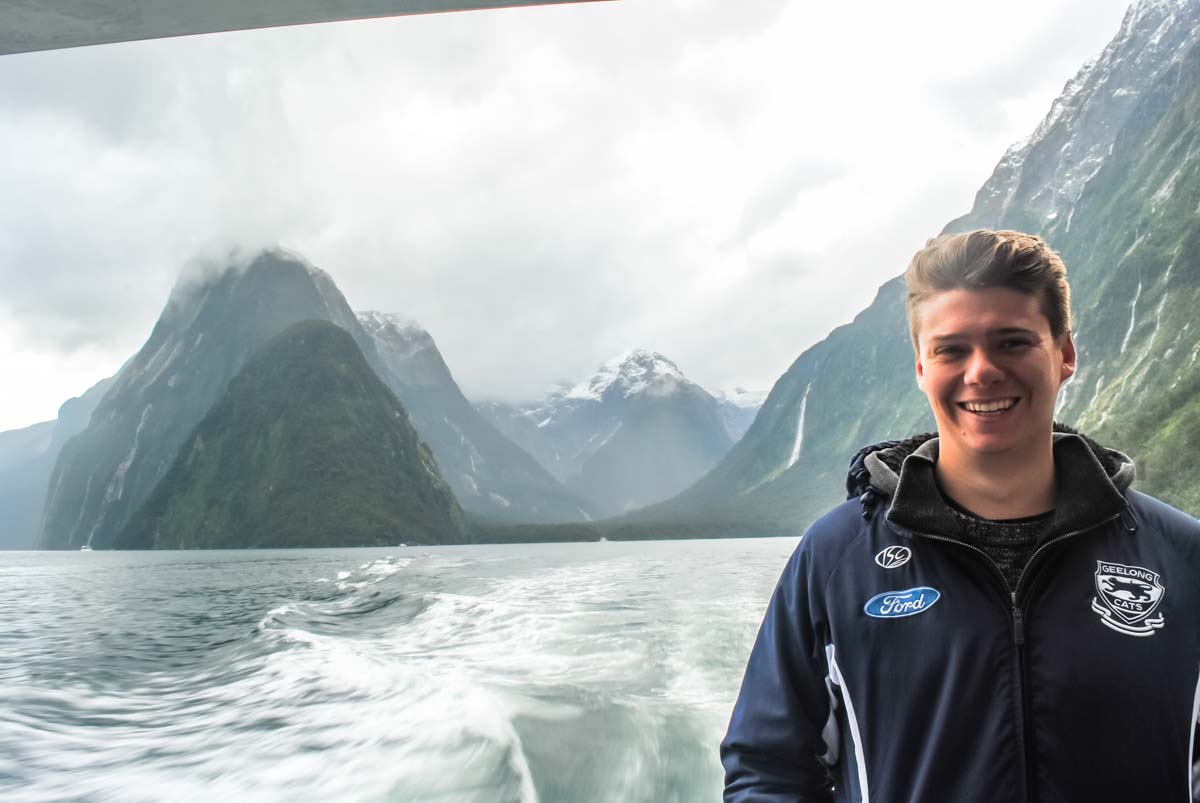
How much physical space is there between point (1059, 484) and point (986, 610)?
327 mm

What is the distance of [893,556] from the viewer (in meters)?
1.64

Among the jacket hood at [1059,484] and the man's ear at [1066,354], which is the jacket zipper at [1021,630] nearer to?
the jacket hood at [1059,484]

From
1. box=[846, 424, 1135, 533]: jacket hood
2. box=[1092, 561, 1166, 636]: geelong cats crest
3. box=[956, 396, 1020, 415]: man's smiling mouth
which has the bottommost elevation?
box=[1092, 561, 1166, 636]: geelong cats crest

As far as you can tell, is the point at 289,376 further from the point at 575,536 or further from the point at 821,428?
the point at 821,428

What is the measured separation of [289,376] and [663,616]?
470 ft

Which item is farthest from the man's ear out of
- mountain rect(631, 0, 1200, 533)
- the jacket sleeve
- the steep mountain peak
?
the steep mountain peak

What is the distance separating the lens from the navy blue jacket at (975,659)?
1.42 m

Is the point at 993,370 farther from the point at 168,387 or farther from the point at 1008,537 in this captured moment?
the point at 168,387

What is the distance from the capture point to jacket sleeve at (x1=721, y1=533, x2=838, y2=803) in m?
1.62

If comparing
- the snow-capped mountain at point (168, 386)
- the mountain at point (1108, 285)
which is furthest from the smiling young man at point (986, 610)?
the snow-capped mountain at point (168, 386)

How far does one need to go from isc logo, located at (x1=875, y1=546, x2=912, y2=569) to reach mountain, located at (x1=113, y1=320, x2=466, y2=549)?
12357 centimetres

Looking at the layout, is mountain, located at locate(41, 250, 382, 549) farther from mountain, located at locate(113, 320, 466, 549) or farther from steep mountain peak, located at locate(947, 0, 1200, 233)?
steep mountain peak, located at locate(947, 0, 1200, 233)

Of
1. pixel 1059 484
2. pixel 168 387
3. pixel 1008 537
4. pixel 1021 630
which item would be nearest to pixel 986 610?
pixel 1021 630

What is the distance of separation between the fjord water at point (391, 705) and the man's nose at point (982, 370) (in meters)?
4.52
